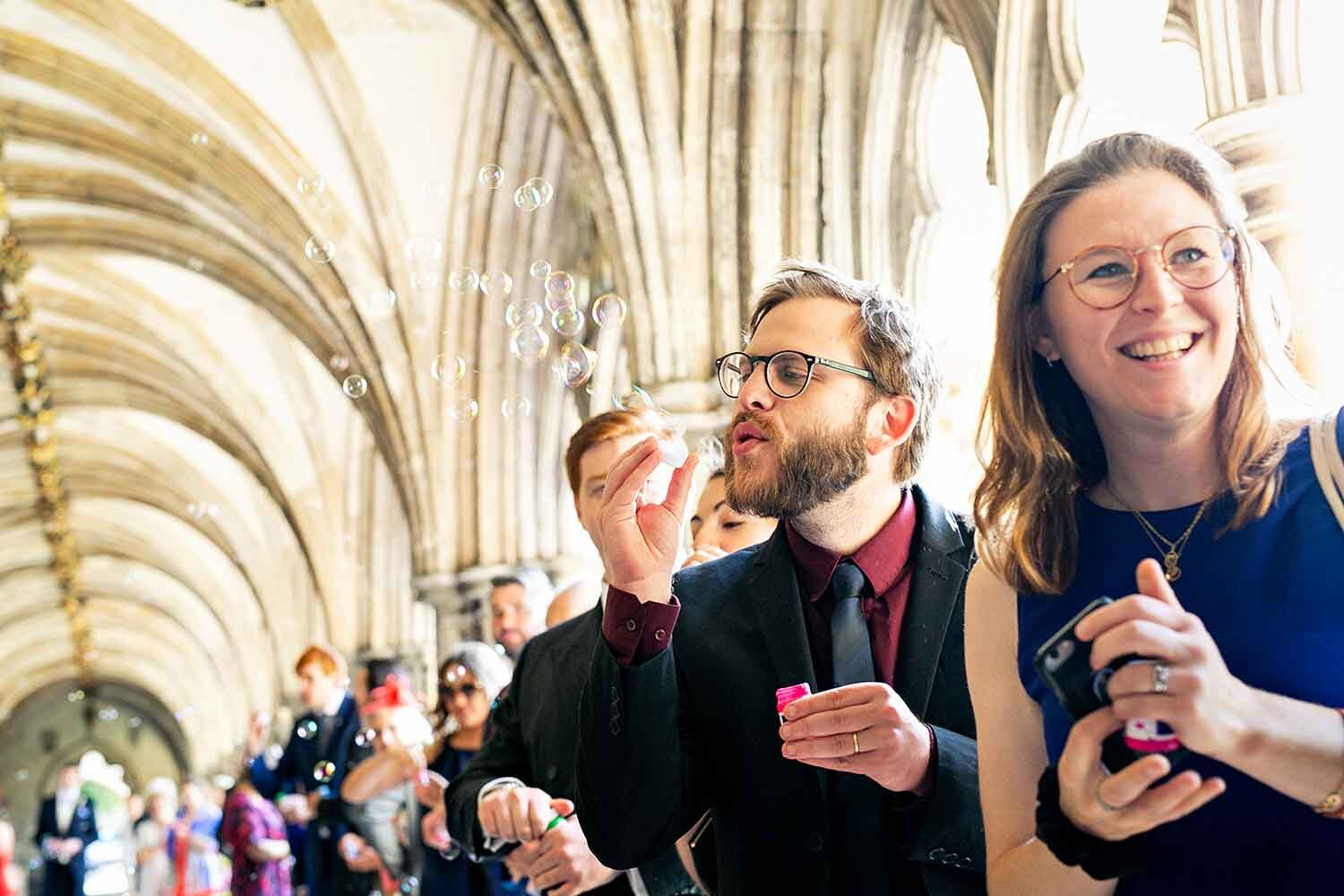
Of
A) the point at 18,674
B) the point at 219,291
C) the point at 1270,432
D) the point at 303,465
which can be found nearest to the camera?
the point at 1270,432

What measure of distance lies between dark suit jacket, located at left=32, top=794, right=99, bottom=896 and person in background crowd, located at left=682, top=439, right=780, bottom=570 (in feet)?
38.7

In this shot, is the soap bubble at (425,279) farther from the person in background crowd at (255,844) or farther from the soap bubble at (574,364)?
the soap bubble at (574,364)

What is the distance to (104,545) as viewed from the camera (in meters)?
29.2

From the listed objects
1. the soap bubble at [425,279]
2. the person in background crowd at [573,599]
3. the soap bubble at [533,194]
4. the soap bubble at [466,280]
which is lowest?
the person in background crowd at [573,599]

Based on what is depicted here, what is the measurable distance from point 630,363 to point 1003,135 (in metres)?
3.31

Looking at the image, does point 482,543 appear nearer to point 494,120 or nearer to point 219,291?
point 494,120

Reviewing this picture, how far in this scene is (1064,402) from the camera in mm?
1761

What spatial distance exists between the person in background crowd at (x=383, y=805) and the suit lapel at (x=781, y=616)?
259 centimetres

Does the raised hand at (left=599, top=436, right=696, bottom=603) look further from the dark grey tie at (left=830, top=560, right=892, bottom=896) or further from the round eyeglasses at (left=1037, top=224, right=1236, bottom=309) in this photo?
the round eyeglasses at (left=1037, top=224, right=1236, bottom=309)

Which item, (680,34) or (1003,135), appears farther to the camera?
(680,34)

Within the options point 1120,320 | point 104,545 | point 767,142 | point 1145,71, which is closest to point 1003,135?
point 1145,71

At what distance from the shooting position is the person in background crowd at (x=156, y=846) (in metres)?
15.4

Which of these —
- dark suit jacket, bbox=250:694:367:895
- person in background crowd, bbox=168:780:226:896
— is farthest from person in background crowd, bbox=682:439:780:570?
person in background crowd, bbox=168:780:226:896

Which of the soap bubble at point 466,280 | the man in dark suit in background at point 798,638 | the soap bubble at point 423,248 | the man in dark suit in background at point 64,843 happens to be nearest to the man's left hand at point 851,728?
the man in dark suit in background at point 798,638
